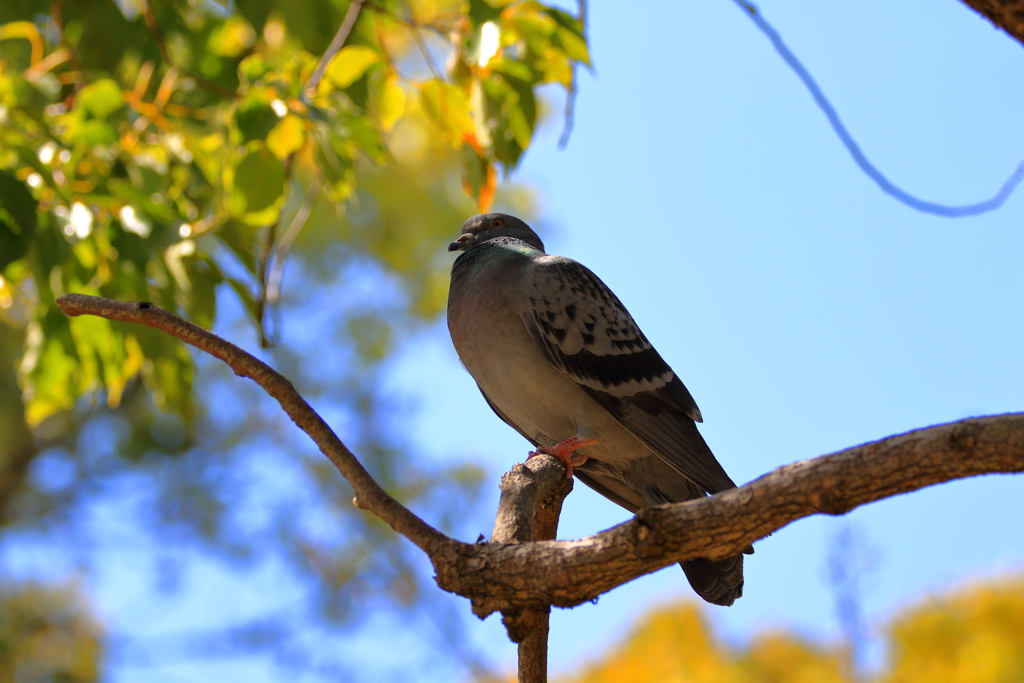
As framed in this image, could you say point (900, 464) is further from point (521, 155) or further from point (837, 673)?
point (837, 673)

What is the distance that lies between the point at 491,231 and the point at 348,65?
1193 millimetres

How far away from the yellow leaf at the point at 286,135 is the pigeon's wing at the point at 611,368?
122cm

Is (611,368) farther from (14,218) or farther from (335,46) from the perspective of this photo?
(14,218)

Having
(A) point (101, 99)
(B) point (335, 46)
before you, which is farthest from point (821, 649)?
(A) point (101, 99)

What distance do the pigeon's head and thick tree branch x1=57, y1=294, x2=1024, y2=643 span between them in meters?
1.76

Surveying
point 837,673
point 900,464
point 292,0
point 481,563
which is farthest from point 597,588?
point 837,673

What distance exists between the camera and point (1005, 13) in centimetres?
186

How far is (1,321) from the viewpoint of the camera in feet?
35.0

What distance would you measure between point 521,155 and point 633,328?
1.02 metres

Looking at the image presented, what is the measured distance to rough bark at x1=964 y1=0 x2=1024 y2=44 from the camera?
1.85 m

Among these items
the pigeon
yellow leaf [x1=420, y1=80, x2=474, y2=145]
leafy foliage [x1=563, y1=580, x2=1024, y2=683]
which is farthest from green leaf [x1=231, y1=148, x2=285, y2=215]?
leafy foliage [x1=563, y1=580, x2=1024, y2=683]

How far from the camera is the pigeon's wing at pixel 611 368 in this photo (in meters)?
3.40

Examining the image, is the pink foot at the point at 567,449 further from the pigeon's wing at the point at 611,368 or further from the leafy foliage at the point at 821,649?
the leafy foliage at the point at 821,649

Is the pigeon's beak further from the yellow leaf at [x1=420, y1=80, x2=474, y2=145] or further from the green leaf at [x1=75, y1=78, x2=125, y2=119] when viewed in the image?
the green leaf at [x1=75, y1=78, x2=125, y2=119]
